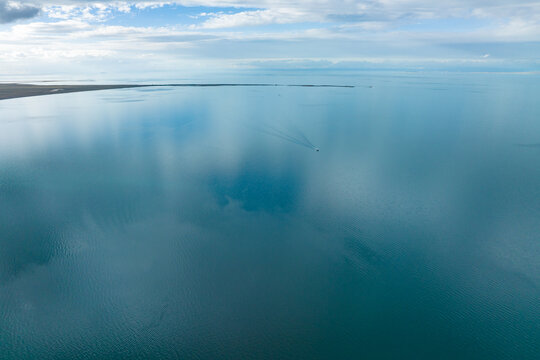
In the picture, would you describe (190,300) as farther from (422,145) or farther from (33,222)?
(422,145)

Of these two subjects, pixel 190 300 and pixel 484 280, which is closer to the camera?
pixel 190 300

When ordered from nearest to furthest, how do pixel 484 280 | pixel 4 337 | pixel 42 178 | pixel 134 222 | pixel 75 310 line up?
pixel 4 337 → pixel 75 310 → pixel 484 280 → pixel 134 222 → pixel 42 178

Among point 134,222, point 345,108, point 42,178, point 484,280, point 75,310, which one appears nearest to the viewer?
point 75,310

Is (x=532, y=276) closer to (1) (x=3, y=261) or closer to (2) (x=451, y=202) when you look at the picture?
(2) (x=451, y=202)

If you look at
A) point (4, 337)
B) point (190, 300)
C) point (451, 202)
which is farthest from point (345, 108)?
point (4, 337)

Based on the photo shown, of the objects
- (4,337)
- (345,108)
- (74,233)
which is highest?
(345,108)

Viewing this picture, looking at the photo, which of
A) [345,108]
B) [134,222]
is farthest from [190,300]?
[345,108]

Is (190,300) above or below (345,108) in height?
below
